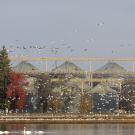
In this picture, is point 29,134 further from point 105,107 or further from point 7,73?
point 105,107

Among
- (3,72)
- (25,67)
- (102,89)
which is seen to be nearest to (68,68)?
(25,67)

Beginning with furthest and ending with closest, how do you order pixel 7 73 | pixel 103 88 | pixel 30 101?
pixel 103 88 < pixel 30 101 < pixel 7 73

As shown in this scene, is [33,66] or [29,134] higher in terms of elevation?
[33,66]

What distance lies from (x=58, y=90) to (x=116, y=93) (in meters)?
13.7

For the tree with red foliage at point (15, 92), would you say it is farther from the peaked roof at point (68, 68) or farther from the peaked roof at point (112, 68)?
the peaked roof at point (112, 68)

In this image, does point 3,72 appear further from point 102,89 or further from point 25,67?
point 25,67

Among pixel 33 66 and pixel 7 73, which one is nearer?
pixel 7 73

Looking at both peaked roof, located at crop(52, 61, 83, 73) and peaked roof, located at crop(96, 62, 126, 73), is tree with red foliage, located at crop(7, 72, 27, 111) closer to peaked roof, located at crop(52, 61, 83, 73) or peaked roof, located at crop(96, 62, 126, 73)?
peaked roof, located at crop(52, 61, 83, 73)

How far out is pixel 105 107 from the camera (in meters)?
126

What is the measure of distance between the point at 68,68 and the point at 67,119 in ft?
208

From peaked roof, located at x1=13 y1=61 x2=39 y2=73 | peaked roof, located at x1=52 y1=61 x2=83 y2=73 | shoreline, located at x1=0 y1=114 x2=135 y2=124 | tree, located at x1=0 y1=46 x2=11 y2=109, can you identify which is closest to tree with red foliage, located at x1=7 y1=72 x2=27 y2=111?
tree, located at x1=0 y1=46 x2=11 y2=109

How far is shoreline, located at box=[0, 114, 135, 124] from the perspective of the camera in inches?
3374

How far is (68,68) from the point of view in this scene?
15225cm

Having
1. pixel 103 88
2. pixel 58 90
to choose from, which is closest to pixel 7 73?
pixel 58 90
